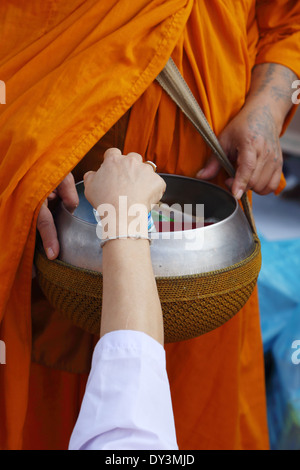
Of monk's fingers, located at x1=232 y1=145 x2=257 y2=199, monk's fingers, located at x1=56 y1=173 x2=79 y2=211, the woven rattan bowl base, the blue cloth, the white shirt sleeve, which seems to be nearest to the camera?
the white shirt sleeve

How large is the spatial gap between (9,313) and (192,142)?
1.55 ft

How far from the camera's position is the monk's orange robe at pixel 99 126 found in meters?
0.79

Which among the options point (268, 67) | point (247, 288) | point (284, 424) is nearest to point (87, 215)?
point (247, 288)

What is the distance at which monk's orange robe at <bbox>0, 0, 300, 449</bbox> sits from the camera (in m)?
0.79

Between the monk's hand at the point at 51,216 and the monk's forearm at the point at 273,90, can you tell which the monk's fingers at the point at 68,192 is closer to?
the monk's hand at the point at 51,216

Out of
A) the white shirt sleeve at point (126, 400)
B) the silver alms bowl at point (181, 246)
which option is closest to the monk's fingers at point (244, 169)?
the silver alms bowl at point (181, 246)

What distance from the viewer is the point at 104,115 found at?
2.69 feet

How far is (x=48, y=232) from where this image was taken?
811 mm

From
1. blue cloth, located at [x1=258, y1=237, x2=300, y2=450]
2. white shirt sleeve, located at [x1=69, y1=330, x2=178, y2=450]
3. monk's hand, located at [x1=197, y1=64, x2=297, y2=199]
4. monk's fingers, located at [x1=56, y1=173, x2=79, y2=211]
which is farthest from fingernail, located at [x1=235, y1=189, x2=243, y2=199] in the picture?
blue cloth, located at [x1=258, y1=237, x2=300, y2=450]

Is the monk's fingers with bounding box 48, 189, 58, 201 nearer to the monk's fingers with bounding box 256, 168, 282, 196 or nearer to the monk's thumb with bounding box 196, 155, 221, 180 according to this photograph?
the monk's thumb with bounding box 196, 155, 221, 180

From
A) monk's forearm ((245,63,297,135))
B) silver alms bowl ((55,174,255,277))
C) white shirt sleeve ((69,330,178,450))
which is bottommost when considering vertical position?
white shirt sleeve ((69,330,178,450))

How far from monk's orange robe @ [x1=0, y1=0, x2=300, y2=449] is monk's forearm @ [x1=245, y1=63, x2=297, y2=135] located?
20 millimetres

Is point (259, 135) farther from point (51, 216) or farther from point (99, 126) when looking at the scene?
point (51, 216)

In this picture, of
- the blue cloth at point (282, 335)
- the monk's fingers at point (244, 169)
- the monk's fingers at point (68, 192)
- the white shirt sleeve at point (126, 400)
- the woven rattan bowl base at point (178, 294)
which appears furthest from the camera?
the blue cloth at point (282, 335)
